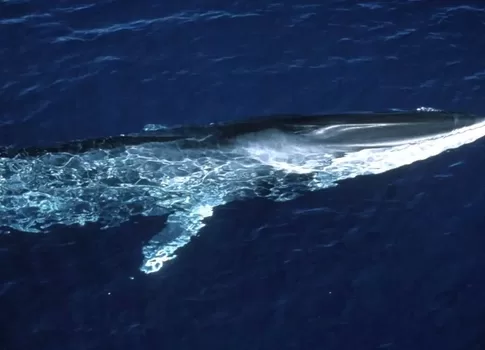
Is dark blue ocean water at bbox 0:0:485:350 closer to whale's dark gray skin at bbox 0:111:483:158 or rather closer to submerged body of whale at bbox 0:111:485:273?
submerged body of whale at bbox 0:111:485:273

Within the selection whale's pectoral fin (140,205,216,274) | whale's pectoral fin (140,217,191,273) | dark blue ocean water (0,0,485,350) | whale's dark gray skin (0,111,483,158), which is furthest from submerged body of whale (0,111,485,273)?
whale's pectoral fin (140,217,191,273)

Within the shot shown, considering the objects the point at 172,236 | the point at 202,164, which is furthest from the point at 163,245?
the point at 202,164

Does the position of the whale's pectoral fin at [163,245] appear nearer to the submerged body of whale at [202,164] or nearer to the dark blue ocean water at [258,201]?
the dark blue ocean water at [258,201]

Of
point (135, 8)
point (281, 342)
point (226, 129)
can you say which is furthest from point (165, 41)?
point (281, 342)

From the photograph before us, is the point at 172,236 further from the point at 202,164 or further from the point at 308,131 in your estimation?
the point at 308,131

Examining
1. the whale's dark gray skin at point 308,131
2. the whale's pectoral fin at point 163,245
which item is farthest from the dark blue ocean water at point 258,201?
the whale's dark gray skin at point 308,131

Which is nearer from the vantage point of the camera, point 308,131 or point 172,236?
point 172,236

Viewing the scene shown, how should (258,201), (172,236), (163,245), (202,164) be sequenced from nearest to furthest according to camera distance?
(163,245)
(172,236)
(258,201)
(202,164)

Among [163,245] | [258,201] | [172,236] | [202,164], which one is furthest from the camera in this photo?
[202,164]
